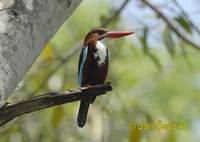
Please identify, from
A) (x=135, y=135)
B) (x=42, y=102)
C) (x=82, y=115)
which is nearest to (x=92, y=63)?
(x=82, y=115)

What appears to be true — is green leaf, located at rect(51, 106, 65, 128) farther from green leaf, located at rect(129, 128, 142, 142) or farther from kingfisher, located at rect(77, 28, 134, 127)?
kingfisher, located at rect(77, 28, 134, 127)

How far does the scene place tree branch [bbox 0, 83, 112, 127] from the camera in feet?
6.57

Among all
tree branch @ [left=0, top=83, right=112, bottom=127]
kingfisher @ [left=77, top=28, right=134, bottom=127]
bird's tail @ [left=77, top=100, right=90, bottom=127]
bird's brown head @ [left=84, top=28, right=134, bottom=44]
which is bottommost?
bird's tail @ [left=77, top=100, right=90, bottom=127]

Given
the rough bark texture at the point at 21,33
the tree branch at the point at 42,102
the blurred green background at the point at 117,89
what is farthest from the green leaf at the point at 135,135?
the rough bark texture at the point at 21,33

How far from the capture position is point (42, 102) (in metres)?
2.14

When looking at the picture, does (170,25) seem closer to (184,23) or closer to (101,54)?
(184,23)

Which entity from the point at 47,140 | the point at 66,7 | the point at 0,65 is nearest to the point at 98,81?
the point at 66,7

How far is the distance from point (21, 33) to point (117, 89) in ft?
11.2

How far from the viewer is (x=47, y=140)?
5.00 m

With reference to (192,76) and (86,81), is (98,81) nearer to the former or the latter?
(86,81)

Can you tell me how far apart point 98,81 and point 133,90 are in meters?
4.19

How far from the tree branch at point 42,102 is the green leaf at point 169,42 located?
64.7 inches

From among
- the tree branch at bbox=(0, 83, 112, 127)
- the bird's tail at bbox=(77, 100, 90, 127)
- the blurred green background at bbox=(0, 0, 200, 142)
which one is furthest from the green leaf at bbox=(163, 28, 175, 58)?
the tree branch at bbox=(0, 83, 112, 127)

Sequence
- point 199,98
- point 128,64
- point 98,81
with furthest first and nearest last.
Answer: point 199,98 → point 128,64 → point 98,81
